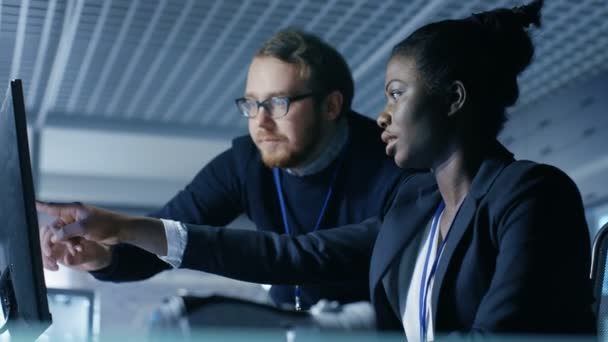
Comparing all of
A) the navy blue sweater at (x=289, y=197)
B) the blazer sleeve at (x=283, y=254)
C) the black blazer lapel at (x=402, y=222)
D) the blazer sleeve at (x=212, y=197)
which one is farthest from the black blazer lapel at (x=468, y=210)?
the blazer sleeve at (x=212, y=197)

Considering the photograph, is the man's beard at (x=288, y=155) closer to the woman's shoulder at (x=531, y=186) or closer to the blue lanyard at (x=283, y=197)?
the blue lanyard at (x=283, y=197)

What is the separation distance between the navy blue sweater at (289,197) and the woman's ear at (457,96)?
38 cm

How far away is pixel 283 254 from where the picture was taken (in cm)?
133

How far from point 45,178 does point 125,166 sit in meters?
0.25

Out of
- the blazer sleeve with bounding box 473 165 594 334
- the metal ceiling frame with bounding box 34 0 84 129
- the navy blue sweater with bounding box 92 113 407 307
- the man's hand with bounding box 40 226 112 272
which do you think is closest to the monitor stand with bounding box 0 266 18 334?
the man's hand with bounding box 40 226 112 272

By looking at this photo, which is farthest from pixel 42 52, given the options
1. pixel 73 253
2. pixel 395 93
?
pixel 395 93

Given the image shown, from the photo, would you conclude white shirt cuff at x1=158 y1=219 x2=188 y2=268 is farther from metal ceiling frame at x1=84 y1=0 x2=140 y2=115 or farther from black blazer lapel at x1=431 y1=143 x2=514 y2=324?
metal ceiling frame at x1=84 y1=0 x2=140 y2=115

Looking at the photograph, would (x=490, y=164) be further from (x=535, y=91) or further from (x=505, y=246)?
(x=535, y=91)

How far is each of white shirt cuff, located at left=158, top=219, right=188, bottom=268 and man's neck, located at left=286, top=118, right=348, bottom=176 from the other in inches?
22.8

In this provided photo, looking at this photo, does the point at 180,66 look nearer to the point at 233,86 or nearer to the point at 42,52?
the point at 233,86

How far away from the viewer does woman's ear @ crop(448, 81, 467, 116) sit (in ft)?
3.91

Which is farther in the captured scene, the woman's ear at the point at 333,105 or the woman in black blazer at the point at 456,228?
the woman's ear at the point at 333,105

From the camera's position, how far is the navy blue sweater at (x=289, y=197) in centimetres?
159

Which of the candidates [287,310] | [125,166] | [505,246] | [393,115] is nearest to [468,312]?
[505,246]
